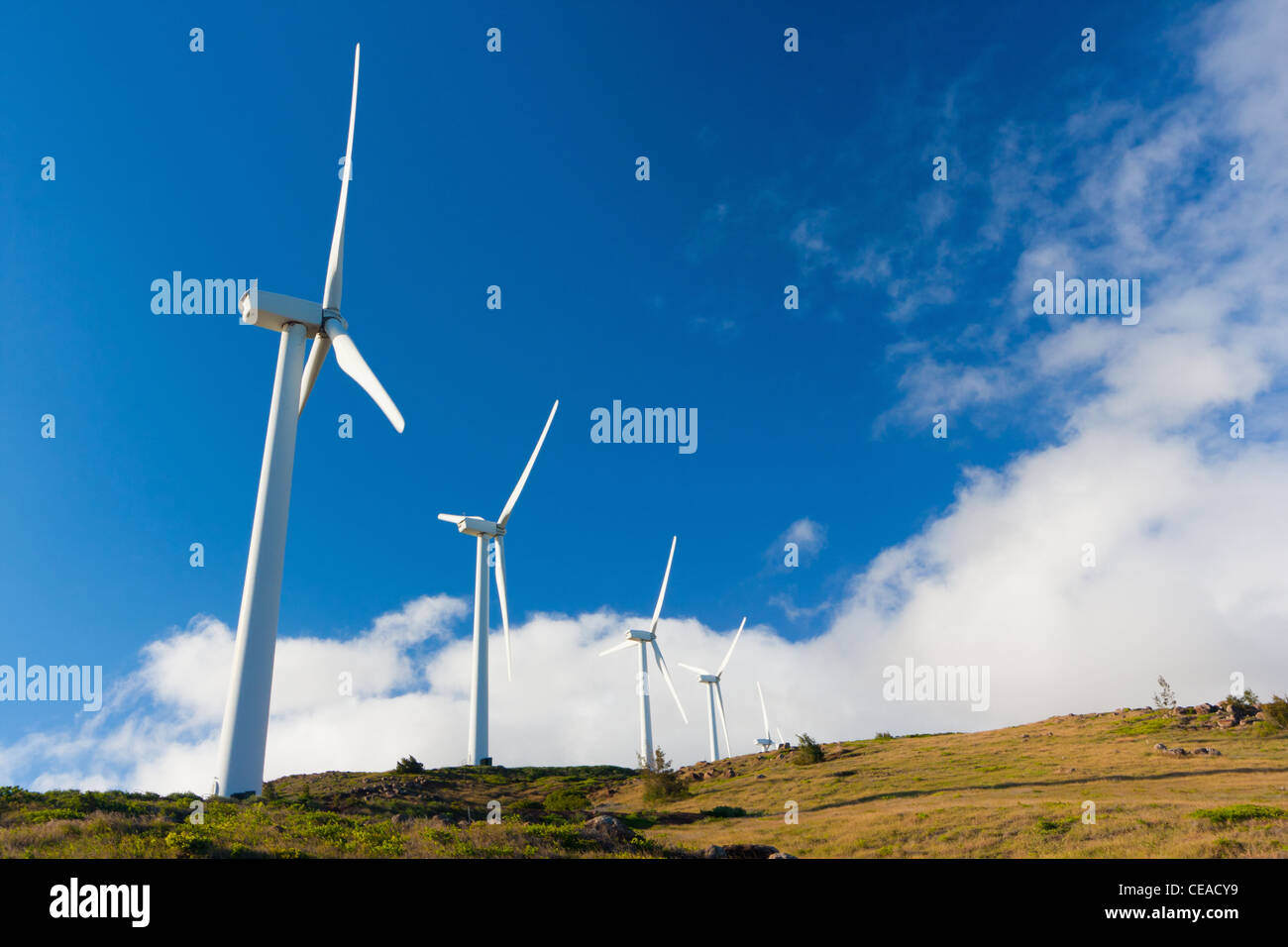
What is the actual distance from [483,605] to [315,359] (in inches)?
1708

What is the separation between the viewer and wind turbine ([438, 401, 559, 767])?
253 ft

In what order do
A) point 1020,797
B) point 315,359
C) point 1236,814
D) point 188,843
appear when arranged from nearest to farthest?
point 188,843, point 1236,814, point 1020,797, point 315,359

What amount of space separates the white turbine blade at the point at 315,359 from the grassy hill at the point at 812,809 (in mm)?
21683

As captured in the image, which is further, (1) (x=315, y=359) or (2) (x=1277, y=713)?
(2) (x=1277, y=713)

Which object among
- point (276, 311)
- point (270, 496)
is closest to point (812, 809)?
point (270, 496)

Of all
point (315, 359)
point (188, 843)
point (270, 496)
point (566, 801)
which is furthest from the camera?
point (566, 801)

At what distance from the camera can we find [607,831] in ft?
87.3

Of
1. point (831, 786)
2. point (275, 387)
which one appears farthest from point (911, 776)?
point (275, 387)

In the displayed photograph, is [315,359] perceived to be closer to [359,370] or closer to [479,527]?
[359,370]
